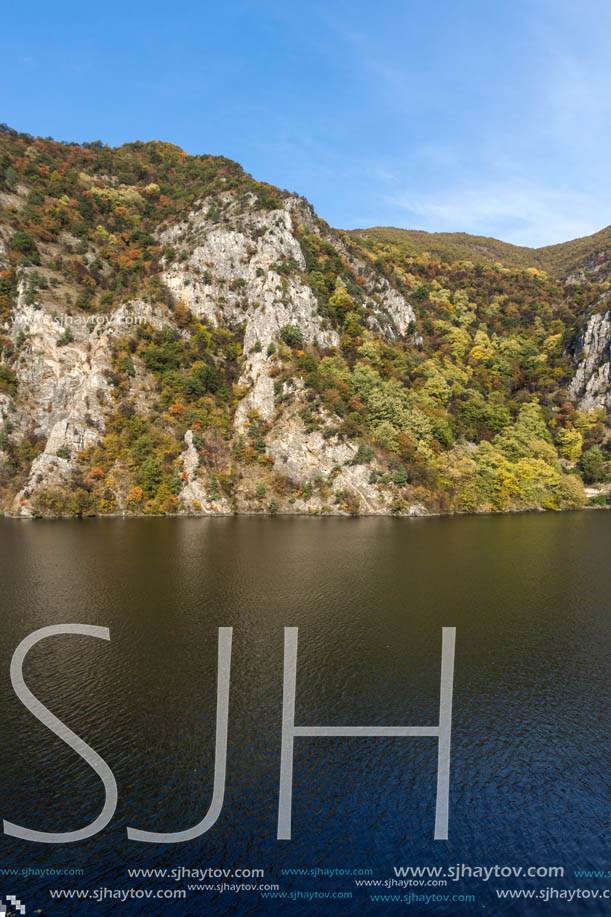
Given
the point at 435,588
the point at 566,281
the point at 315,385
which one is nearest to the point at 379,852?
the point at 435,588

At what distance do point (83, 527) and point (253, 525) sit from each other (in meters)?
23.6

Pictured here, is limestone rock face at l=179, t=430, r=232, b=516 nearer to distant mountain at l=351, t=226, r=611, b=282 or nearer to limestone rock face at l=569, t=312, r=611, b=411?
limestone rock face at l=569, t=312, r=611, b=411

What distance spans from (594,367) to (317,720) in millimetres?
117467

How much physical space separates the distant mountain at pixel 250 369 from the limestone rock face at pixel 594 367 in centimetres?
47

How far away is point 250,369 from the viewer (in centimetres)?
8925

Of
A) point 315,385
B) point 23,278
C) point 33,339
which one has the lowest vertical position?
point 315,385

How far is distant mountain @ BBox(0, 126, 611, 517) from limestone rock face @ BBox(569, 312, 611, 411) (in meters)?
0.47

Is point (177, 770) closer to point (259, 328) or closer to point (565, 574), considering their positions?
point (565, 574)

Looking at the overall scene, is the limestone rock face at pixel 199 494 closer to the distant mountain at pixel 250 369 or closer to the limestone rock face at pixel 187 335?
the limestone rock face at pixel 187 335

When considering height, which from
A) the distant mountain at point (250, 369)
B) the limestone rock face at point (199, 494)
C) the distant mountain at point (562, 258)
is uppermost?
the distant mountain at point (562, 258)

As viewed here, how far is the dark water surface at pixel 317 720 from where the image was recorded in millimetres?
12227

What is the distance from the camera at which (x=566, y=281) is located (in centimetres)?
15062

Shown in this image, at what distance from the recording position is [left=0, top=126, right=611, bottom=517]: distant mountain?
75625 mm

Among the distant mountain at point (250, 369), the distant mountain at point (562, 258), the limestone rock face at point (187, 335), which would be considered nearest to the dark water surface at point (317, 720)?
the limestone rock face at point (187, 335)
